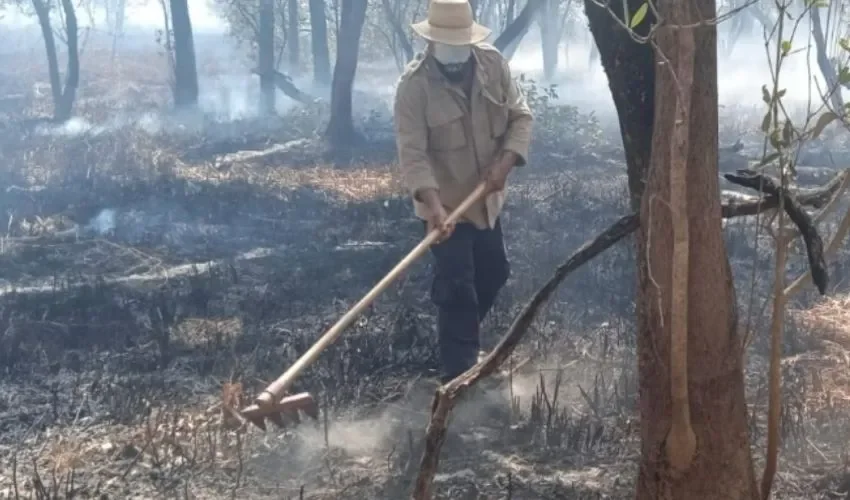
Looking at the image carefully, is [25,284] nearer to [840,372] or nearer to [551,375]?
[551,375]

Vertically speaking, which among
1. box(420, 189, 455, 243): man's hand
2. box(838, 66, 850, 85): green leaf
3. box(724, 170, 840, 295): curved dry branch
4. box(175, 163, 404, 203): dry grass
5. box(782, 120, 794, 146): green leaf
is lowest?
box(175, 163, 404, 203): dry grass

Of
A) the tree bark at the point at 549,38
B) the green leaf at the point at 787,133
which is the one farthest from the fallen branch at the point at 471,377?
the tree bark at the point at 549,38

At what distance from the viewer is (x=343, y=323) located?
329 cm

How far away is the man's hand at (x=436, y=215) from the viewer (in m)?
3.98

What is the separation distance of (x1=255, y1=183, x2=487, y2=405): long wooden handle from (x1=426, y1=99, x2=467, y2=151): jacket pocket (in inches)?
9.1

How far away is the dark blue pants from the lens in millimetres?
4391

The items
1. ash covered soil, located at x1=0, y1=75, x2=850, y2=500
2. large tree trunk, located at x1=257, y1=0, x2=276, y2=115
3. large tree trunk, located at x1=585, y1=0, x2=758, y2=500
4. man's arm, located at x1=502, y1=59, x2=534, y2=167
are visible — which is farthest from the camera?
large tree trunk, located at x1=257, y1=0, x2=276, y2=115

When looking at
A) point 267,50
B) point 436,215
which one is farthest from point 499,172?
point 267,50

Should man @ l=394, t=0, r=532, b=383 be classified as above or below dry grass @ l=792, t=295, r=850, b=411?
above

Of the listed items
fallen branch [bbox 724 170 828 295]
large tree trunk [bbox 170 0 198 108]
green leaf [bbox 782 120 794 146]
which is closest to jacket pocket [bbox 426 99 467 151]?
fallen branch [bbox 724 170 828 295]

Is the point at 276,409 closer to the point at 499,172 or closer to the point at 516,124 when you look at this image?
the point at 499,172

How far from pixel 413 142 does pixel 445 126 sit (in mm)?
168

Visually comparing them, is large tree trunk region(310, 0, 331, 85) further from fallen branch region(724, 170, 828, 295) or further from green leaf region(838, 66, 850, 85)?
green leaf region(838, 66, 850, 85)

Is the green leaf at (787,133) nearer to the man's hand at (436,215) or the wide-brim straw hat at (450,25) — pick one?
the man's hand at (436,215)
